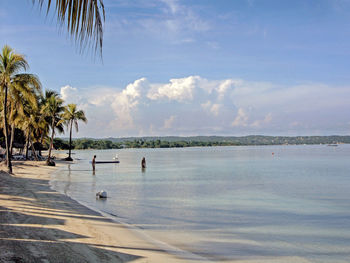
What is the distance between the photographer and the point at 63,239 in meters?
7.43

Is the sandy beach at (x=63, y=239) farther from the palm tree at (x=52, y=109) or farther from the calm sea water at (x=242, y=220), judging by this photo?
the palm tree at (x=52, y=109)

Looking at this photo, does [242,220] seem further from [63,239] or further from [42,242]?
[42,242]

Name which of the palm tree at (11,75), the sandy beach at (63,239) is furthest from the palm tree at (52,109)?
the sandy beach at (63,239)

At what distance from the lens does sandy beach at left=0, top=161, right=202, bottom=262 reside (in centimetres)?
607

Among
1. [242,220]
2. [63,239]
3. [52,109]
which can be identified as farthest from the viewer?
[52,109]

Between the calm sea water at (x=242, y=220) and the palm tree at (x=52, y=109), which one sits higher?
the palm tree at (x=52, y=109)

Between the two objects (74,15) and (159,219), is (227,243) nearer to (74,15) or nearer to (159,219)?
(159,219)

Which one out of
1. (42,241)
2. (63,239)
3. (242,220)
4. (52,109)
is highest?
(52,109)

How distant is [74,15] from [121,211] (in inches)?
517

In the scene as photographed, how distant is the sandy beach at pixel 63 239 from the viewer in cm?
607

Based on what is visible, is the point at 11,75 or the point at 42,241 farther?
the point at 11,75

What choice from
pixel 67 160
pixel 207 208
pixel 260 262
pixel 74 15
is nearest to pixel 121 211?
pixel 207 208

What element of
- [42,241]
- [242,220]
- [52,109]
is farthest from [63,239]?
[52,109]

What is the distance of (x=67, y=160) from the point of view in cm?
5866
